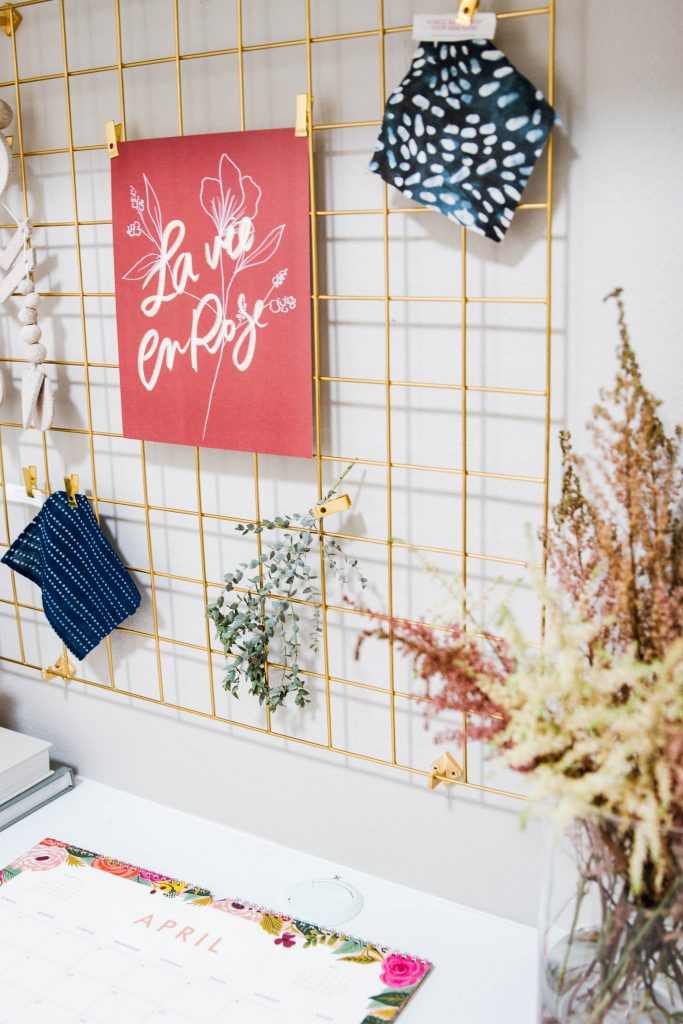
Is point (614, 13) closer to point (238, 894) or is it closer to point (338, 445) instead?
point (338, 445)

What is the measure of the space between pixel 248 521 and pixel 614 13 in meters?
0.71

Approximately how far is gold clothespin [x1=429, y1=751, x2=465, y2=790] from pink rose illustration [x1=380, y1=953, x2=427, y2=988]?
196mm

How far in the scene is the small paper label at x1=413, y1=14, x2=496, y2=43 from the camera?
1.03 metres

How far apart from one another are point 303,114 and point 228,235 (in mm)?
167

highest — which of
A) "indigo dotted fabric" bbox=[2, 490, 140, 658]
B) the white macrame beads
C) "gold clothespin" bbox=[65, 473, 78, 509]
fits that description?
the white macrame beads

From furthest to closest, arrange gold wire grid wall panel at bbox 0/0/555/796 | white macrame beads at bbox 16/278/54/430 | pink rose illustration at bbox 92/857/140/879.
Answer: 1. white macrame beads at bbox 16/278/54/430
2. pink rose illustration at bbox 92/857/140/879
3. gold wire grid wall panel at bbox 0/0/555/796

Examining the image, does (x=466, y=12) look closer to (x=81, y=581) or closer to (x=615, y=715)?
(x=615, y=715)

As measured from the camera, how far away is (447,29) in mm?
1042

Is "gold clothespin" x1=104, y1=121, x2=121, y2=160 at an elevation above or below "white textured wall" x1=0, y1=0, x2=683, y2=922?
above

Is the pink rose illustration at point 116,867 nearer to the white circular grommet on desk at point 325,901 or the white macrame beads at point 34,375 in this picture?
the white circular grommet on desk at point 325,901

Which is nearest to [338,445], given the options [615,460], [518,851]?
[615,460]

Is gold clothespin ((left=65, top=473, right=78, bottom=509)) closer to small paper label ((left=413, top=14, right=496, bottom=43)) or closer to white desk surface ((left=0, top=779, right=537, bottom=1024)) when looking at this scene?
white desk surface ((left=0, top=779, right=537, bottom=1024))

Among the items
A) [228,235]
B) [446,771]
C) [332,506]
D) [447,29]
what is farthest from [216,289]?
[446,771]

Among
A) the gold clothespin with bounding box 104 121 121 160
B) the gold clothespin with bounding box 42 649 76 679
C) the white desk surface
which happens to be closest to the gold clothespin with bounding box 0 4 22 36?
the gold clothespin with bounding box 104 121 121 160
